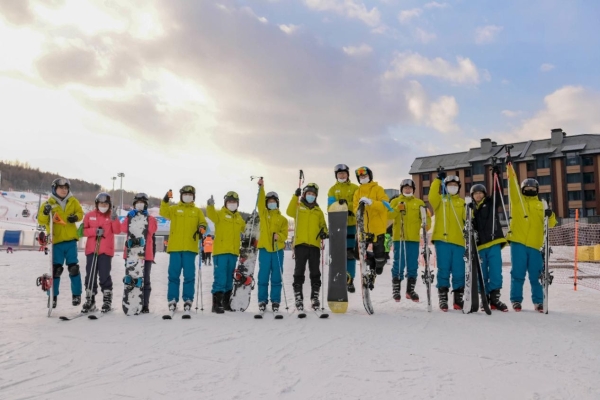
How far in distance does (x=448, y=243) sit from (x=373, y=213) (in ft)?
4.31

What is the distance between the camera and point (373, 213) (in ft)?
23.5

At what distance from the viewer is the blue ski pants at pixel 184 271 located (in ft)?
21.5

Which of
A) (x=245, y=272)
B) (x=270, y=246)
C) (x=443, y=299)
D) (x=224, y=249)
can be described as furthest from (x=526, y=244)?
(x=224, y=249)

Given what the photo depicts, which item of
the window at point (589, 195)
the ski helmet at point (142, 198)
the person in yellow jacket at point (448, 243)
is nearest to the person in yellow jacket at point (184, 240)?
the ski helmet at point (142, 198)

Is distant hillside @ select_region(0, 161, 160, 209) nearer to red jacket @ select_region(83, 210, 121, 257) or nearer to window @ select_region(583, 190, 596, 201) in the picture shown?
window @ select_region(583, 190, 596, 201)

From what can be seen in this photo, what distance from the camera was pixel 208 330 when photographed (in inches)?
206

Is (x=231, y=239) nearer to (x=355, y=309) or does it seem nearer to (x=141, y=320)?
(x=141, y=320)

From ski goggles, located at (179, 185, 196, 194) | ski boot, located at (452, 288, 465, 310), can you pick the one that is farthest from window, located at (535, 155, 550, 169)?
ski goggles, located at (179, 185, 196, 194)

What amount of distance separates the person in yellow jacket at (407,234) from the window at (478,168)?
47506 millimetres

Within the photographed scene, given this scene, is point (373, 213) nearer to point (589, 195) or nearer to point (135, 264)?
point (135, 264)

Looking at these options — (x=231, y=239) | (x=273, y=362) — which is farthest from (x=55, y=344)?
(x=231, y=239)

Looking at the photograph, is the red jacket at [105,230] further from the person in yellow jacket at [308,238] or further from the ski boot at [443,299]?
the ski boot at [443,299]

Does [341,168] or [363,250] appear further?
[341,168]

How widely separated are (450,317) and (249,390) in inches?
155
